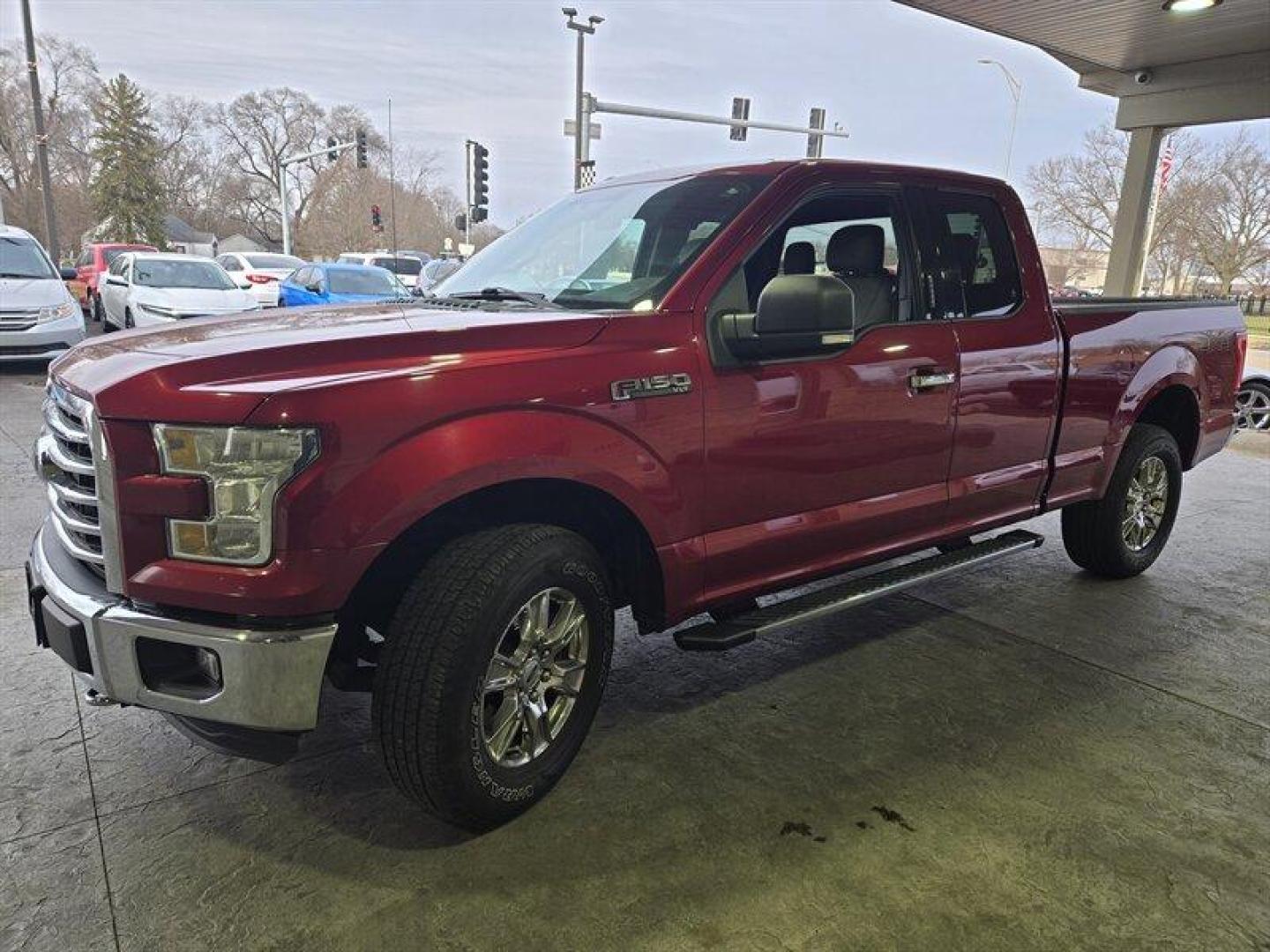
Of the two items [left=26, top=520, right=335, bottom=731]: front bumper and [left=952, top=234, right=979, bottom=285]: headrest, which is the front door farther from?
[left=26, top=520, right=335, bottom=731]: front bumper

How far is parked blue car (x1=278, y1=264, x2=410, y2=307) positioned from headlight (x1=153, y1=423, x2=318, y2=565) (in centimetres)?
1290

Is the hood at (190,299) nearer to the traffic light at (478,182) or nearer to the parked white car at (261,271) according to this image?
the parked white car at (261,271)

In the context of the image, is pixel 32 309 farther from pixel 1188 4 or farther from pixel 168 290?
pixel 1188 4

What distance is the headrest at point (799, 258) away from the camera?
3.48 metres

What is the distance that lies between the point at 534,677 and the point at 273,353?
1.13 metres

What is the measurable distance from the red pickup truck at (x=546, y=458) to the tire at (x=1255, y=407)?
828cm

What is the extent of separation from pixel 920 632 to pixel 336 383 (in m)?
3.02

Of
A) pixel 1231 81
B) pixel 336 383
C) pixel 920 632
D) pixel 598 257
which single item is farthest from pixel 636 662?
pixel 1231 81

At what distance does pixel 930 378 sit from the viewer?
134 inches

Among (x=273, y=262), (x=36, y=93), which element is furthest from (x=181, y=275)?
(x=273, y=262)

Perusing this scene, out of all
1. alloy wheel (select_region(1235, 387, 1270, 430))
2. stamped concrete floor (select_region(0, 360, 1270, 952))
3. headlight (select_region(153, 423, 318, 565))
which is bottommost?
stamped concrete floor (select_region(0, 360, 1270, 952))

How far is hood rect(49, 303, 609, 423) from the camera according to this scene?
2.03m

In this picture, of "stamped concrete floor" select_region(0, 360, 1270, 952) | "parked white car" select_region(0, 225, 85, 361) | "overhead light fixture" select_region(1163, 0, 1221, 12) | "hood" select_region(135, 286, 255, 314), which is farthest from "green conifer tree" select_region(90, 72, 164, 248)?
"stamped concrete floor" select_region(0, 360, 1270, 952)

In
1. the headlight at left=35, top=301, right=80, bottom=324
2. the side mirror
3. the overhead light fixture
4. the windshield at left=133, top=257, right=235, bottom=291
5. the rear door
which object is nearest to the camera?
the side mirror
